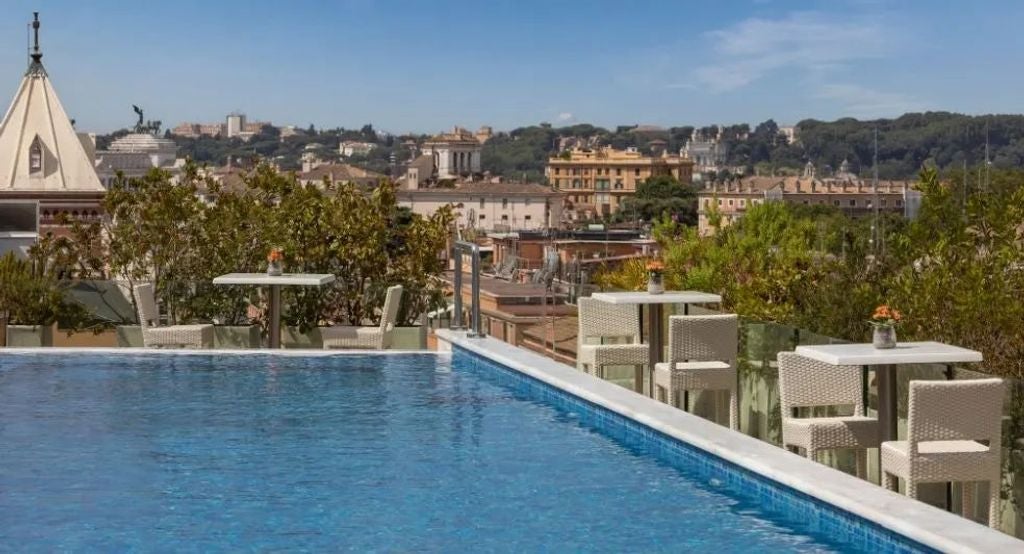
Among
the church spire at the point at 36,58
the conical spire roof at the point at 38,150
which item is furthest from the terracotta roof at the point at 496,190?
the church spire at the point at 36,58

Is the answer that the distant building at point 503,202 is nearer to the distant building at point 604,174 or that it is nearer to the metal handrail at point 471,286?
the distant building at point 604,174

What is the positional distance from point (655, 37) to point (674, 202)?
7718 cm

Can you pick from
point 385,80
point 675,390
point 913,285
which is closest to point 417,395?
point 675,390

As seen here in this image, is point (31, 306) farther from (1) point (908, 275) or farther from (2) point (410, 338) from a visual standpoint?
(1) point (908, 275)

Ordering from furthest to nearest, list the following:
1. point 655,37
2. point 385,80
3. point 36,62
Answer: point 655,37 → point 385,80 → point 36,62

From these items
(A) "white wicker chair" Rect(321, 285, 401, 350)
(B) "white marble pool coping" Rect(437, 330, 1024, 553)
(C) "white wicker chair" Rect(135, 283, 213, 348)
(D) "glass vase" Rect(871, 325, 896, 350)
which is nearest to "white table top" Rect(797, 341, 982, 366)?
(D) "glass vase" Rect(871, 325, 896, 350)

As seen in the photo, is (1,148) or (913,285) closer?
(913,285)

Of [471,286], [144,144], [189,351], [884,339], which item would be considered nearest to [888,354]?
[884,339]

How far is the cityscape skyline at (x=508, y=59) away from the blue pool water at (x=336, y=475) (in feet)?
87.5

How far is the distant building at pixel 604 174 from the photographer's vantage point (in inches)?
6865

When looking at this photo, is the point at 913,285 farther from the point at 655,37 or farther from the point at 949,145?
the point at 949,145

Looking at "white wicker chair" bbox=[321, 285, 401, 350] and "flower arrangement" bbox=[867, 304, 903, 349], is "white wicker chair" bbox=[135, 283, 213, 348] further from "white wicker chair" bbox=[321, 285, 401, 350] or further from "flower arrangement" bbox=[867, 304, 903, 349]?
"flower arrangement" bbox=[867, 304, 903, 349]

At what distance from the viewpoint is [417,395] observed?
988cm

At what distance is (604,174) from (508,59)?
350ft
